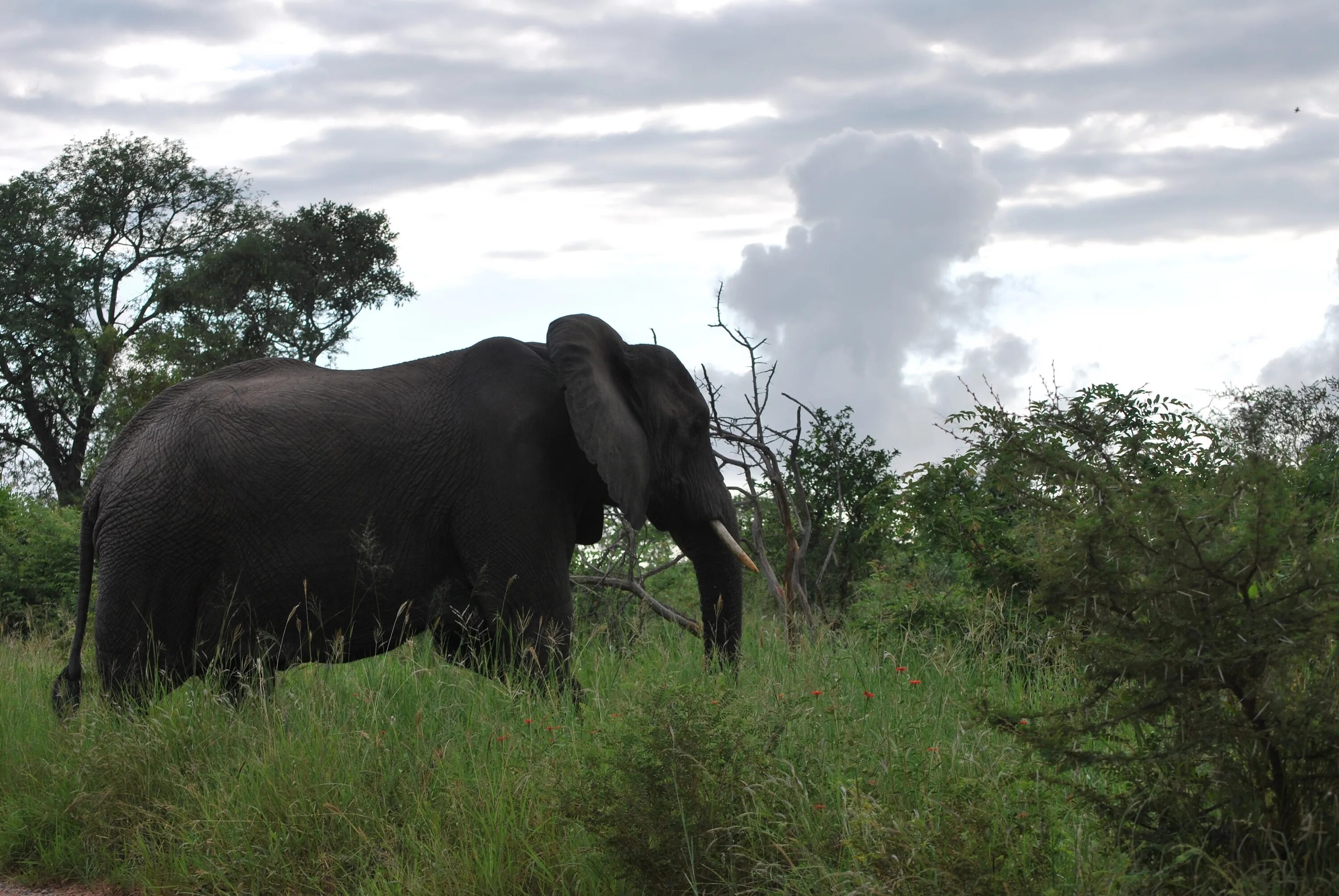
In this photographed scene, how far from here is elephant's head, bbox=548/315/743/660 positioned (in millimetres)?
7199

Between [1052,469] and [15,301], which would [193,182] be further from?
[1052,469]

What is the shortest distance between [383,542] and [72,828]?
1964mm

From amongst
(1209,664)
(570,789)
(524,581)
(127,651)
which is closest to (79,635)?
(127,651)

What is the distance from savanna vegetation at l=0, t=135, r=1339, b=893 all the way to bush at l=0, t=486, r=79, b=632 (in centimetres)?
658

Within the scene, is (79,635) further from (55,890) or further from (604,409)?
(604,409)

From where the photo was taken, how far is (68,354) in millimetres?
33969

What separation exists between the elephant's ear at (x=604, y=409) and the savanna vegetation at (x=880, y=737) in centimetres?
99

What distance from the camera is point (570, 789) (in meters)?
4.52

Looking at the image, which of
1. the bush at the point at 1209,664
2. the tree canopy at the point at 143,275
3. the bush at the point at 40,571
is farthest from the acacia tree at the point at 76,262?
the bush at the point at 1209,664

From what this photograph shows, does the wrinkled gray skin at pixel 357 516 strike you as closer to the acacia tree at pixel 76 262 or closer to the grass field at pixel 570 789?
the grass field at pixel 570 789

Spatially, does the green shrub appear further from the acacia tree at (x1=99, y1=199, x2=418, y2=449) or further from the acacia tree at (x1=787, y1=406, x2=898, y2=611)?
the acacia tree at (x1=99, y1=199, x2=418, y2=449)

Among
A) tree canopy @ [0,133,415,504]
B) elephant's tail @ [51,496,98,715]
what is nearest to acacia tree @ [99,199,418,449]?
tree canopy @ [0,133,415,504]

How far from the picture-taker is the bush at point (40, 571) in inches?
626

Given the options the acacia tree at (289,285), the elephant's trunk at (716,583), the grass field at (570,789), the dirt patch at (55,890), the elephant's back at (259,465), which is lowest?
the dirt patch at (55,890)
